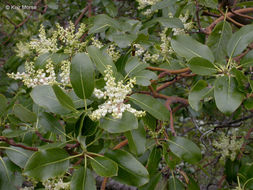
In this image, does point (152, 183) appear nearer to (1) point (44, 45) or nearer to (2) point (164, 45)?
(2) point (164, 45)

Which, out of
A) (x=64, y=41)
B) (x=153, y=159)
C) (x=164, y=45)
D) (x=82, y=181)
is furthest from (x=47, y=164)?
(x=164, y=45)

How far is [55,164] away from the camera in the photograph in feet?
3.42

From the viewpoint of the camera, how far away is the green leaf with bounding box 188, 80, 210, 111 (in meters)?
1.26

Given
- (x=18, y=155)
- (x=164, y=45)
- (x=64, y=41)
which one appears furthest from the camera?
(x=164, y=45)

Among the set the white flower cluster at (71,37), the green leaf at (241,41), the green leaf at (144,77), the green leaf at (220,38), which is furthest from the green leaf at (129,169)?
the green leaf at (220,38)

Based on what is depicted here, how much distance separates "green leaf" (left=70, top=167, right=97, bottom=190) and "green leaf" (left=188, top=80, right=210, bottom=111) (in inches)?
22.0

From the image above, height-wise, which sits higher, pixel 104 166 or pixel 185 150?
pixel 104 166

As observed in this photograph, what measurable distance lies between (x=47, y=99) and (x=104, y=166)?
34 cm

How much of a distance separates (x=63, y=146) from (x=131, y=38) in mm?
690

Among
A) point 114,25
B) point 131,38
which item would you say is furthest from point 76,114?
point 114,25

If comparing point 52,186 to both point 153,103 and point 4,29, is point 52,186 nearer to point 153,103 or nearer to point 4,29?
point 153,103

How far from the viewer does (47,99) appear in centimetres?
106

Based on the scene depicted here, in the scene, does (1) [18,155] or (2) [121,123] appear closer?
(2) [121,123]

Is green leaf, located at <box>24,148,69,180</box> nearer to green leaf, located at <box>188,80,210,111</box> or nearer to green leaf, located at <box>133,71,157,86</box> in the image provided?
green leaf, located at <box>133,71,157,86</box>
